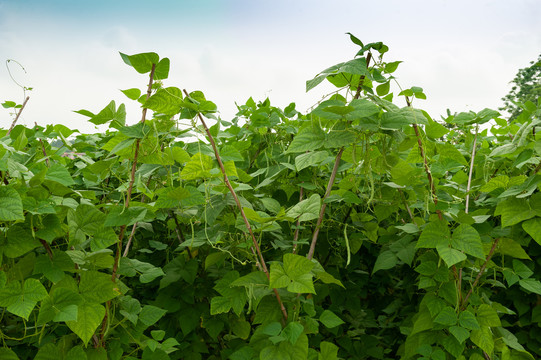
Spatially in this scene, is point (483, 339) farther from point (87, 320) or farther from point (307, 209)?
point (87, 320)

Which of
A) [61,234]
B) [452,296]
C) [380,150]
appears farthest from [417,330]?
[61,234]

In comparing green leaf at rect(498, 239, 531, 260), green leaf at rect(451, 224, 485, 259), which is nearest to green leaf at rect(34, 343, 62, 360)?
green leaf at rect(451, 224, 485, 259)

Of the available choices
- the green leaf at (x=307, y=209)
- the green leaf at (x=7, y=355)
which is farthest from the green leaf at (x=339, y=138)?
the green leaf at (x=7, y=355)

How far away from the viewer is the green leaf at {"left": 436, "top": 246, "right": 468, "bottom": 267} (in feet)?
4.81

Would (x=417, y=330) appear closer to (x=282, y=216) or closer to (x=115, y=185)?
(x=282, y=216)

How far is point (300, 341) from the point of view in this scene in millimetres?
1441

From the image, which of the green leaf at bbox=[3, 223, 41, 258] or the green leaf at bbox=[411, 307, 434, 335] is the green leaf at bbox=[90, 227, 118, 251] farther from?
the green leaf at bbox=[411, 307, 434, 335]

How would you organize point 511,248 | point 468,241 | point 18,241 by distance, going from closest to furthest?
1. point 18,241
2. point 468,241
3. point 511,248

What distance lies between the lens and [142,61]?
1.40m

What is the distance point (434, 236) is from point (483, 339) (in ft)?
1.35

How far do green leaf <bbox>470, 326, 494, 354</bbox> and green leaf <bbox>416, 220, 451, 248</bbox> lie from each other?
371 millimetres

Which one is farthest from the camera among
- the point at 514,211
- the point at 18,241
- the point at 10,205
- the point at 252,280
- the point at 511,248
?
the point at 511,248

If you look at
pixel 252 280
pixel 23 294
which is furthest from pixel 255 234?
pixel 23 294

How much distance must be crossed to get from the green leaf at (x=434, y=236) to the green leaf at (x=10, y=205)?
1189mm
